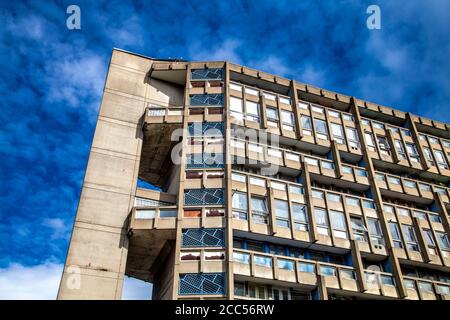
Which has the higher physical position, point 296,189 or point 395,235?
point 296,189

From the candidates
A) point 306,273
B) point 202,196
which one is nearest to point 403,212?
point 306,273

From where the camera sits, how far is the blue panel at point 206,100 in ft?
94.1

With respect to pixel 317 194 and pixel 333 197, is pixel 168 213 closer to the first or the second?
pixel 317 194

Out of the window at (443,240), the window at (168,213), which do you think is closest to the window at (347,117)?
the window at (443,240)

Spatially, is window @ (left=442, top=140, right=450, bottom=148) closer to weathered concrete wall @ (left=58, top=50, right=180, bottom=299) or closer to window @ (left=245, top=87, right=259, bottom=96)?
window @ (left=245, top=87, right=259, bottom=96)

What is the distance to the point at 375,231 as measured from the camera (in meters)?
27.9

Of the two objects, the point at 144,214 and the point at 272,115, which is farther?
the point at 272,115

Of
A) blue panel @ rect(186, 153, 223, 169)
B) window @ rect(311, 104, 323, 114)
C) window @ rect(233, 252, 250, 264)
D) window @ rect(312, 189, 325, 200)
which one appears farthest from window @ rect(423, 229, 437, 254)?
blue panel @ rect(186, 153, 223, 169)

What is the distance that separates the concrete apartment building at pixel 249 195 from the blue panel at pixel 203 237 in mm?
63

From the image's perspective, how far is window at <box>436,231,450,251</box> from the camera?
95.8 feet

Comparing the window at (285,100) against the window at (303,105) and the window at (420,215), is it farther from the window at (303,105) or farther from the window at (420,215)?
the window at (420,215)

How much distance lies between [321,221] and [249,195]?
537cm
